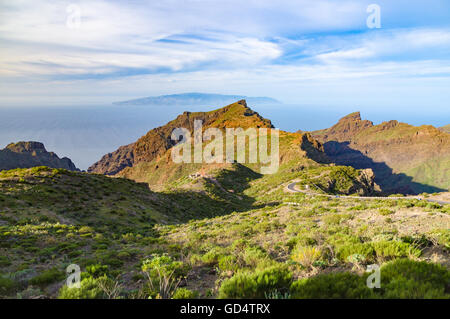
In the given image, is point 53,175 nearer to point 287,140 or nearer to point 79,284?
point 79,284

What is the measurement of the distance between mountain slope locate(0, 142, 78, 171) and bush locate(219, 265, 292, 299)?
173 m

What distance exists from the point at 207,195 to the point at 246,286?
149ft

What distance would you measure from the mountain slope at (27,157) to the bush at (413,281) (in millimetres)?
175532

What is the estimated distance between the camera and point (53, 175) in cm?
2988

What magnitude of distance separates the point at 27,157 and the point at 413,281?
194005 millimetres

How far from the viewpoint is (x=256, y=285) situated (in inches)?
184

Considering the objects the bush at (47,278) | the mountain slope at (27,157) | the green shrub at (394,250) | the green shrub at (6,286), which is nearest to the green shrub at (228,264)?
Result: the green shrub at (394,250)

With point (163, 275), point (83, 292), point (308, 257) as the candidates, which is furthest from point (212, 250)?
point (83, 292)

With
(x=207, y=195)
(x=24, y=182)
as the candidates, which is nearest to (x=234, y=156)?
(x=207, y=195)

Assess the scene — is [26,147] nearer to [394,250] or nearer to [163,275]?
[163,275]

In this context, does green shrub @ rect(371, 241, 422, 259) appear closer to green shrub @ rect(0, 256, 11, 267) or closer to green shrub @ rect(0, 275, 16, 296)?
green shrub @ rect(0, 275, 16, 296)

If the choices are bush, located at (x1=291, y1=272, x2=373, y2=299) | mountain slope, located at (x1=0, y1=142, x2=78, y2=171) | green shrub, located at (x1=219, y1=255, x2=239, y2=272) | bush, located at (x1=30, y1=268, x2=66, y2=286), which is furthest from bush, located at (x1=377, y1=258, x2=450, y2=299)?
mountain slope, located at (x1=0, y1=142, x2=78, y2=171)

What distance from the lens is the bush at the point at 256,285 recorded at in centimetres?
459

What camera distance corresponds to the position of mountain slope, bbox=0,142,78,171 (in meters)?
133
